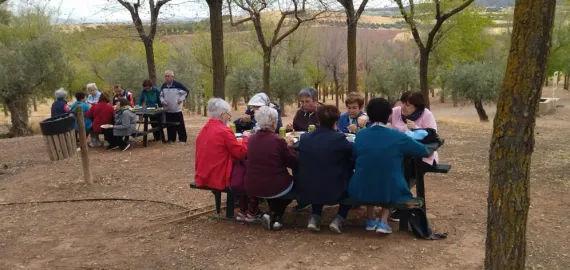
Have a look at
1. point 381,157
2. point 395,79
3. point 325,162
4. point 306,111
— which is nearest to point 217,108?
point 325,162

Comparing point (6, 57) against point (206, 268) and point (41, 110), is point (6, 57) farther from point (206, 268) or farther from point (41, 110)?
point (41, 110)

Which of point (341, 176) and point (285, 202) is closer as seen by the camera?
point (341, 176)

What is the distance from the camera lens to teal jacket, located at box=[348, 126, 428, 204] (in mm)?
4164

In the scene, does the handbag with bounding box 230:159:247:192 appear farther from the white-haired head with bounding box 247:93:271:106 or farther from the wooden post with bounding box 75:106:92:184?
the wooden post with bounding box 75:106:92:184

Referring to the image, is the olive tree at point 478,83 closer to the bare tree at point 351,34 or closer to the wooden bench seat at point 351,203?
the bare tree at point 351,34

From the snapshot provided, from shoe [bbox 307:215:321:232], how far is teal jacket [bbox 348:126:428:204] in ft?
1.79

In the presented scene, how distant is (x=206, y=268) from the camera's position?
4.06 meters

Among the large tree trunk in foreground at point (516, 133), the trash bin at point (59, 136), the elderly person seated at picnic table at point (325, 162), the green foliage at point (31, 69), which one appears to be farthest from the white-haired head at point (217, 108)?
the green foliage at point (31, 69)

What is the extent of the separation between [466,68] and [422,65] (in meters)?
9.67

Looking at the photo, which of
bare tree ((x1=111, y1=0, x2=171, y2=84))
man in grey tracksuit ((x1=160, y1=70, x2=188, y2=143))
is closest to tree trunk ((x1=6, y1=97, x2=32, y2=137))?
bare tree ((x1=111, y1=0, x2=171, y2=84))

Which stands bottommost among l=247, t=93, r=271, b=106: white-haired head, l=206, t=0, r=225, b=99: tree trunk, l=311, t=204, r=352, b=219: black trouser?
l=311, t=204, r=352, b=219: black trouser

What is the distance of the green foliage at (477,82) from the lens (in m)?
22.7

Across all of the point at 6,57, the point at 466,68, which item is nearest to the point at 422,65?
the point at 466,68

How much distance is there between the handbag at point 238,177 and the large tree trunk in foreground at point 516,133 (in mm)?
2630
